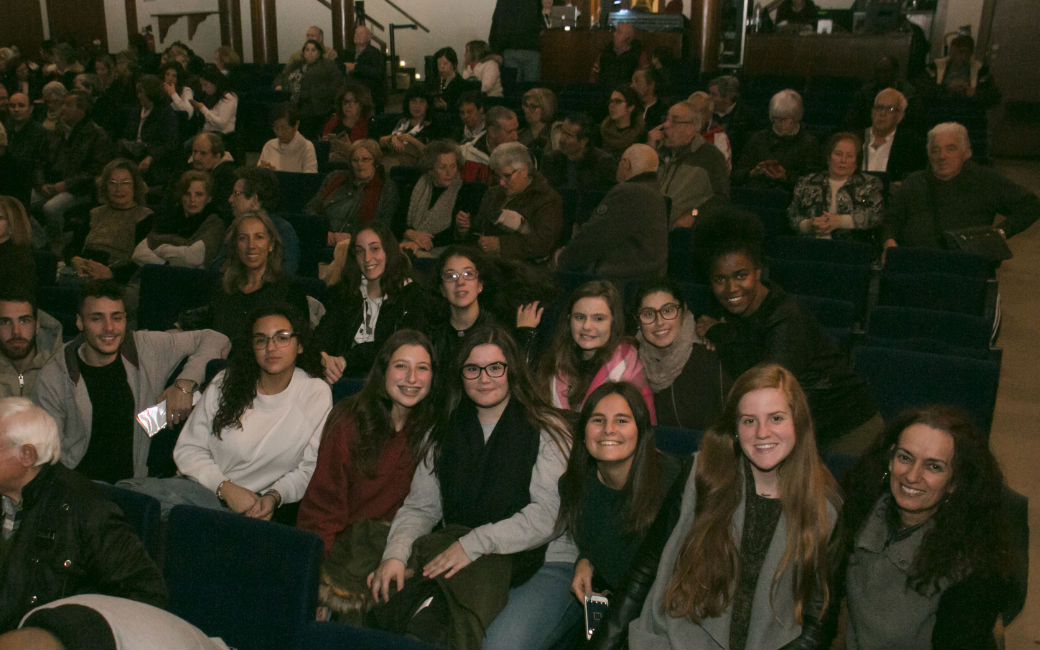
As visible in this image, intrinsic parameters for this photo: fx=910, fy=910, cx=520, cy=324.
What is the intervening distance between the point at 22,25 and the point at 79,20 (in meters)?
0.66

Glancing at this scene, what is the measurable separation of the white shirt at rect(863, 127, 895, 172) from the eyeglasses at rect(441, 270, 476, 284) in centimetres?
295

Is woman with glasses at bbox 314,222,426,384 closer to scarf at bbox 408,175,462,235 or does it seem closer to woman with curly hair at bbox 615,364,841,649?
scarf at bbox 408,175,462,235

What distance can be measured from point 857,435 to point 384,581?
1.38 meters

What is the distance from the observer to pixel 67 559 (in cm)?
190

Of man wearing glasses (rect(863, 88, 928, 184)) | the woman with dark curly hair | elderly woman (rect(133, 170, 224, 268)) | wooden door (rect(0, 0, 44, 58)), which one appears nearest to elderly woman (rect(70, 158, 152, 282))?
elderly woman (rect(133, 170, 224, 268))

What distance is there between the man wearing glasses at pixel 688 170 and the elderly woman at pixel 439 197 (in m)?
1.05

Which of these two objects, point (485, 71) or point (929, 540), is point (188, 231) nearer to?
point (929, 540)

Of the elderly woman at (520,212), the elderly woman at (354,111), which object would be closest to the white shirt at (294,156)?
the elderly woman at (354,111)

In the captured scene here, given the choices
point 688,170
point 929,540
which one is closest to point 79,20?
point 688,170

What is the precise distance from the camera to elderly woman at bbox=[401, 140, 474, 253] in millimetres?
4637

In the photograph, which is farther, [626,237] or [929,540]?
[626,237]

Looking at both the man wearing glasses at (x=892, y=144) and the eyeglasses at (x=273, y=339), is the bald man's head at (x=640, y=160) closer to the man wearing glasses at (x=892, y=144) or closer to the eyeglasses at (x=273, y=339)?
the man wearing glasses at (x=892, y=144)

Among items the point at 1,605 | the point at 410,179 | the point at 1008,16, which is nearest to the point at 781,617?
the point at 1,605

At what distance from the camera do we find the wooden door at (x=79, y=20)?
11578 millimetres
